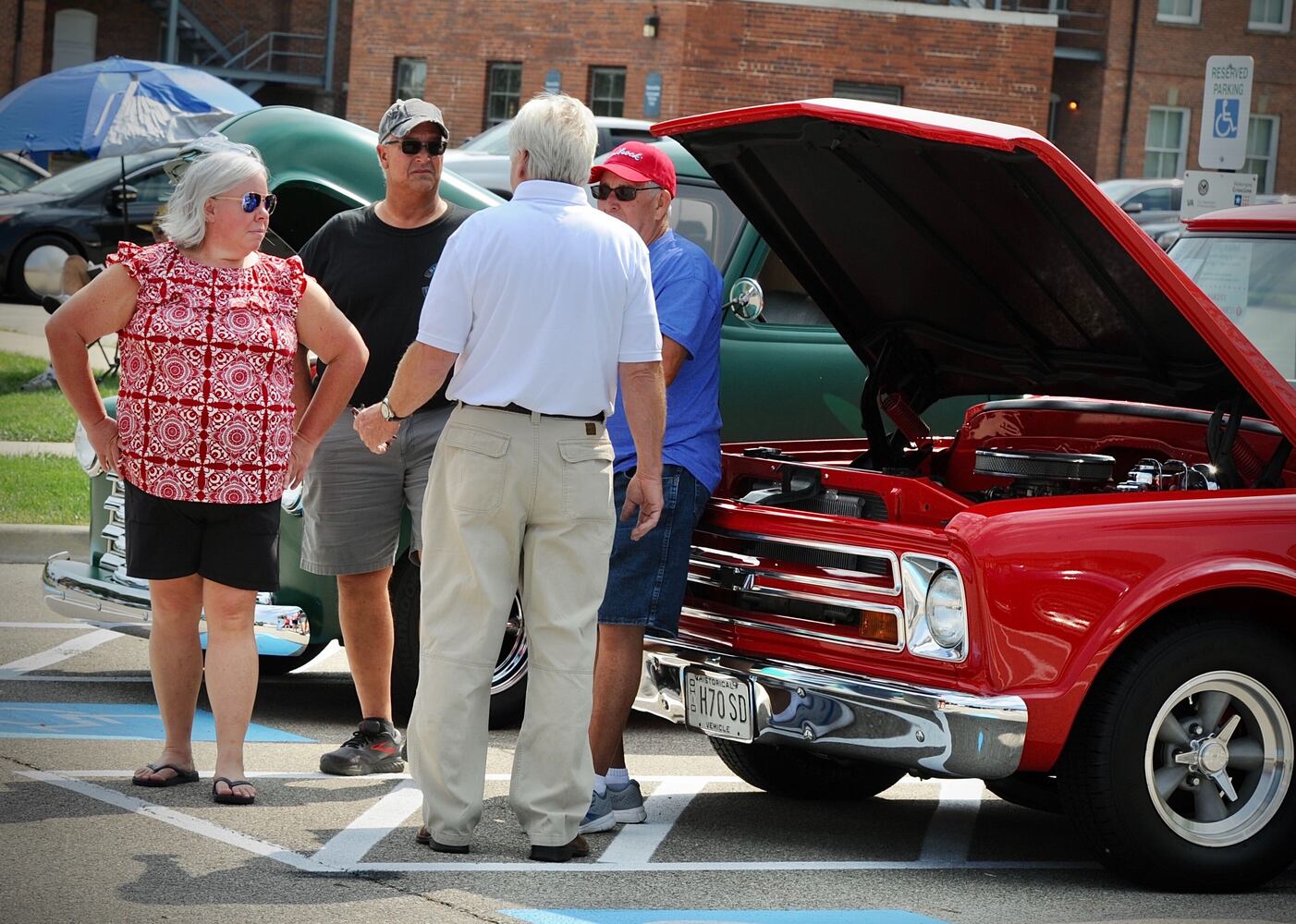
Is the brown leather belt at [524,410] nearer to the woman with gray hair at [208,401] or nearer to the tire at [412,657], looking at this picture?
the woman with gray hair at [208,401]

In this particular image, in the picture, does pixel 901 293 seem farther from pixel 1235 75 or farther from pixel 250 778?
pixel 1235 75

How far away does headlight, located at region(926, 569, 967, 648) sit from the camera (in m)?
4.58

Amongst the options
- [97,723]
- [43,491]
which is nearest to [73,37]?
[43,491]

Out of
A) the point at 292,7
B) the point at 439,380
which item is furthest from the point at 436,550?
the point at 292,7

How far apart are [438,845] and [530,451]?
109 centimetres

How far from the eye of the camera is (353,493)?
229 inches

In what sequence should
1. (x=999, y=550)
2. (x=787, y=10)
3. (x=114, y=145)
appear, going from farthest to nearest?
(x=787, y=10), (x=114, y=145), (x=999, y=550)

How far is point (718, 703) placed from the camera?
495cm

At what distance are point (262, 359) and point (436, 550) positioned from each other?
0.90 meters

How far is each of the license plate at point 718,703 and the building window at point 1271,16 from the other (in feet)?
115

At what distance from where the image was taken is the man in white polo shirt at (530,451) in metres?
4.63

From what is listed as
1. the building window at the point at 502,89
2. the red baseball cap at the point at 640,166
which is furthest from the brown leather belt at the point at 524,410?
the building window at the point at 502,89

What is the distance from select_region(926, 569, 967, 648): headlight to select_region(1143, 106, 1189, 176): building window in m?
32.7

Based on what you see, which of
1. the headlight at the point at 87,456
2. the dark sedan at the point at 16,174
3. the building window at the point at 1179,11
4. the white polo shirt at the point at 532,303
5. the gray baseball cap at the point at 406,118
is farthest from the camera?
the building window at the point at 1179,11
